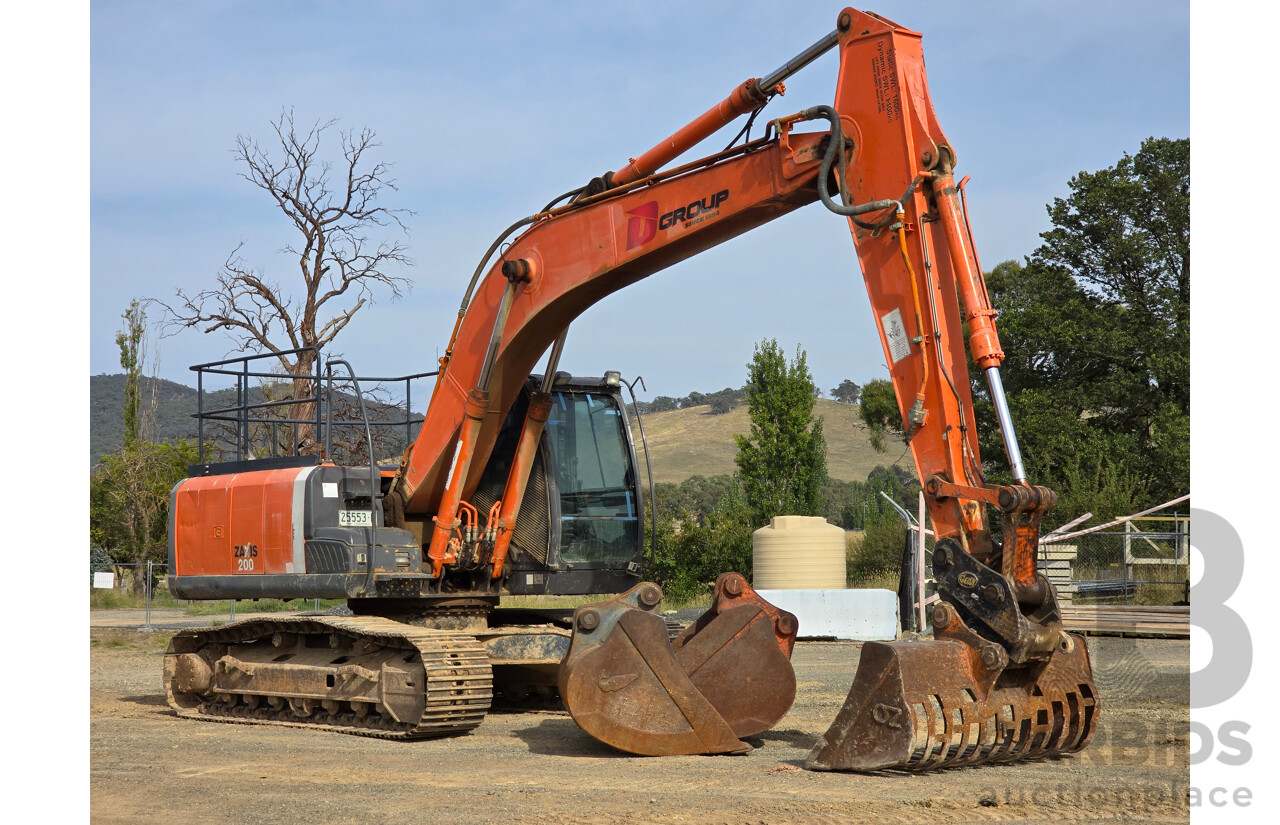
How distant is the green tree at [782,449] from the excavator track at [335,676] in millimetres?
20502

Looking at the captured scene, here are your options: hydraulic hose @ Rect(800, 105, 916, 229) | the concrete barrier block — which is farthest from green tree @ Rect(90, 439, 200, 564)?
hydraulic hose @ Rect(800, 105, 916, 229)

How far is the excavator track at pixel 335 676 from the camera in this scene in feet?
28.2

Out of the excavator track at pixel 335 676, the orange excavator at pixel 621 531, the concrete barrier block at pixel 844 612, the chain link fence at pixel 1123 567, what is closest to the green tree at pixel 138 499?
the concrete barrier block at pixel 844 612

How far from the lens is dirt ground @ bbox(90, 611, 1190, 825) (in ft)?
18.9

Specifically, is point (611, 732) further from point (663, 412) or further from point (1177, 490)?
point (663, 412)

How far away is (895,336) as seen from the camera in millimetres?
7148

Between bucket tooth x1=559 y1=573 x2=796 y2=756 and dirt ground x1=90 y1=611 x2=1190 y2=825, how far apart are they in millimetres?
155

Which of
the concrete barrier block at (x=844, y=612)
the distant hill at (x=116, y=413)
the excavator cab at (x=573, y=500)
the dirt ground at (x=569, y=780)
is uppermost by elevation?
the distant hill at (x=116, y=413)

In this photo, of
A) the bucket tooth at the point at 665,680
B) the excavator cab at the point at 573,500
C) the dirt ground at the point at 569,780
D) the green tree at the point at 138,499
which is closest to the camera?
the dirt ground at the point at 569,780

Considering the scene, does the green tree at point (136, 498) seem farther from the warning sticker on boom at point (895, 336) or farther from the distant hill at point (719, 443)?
the distant hill at point (719, 443)

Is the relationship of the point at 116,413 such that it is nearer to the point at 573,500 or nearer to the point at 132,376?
the point at 132,376

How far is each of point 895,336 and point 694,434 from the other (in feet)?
304
